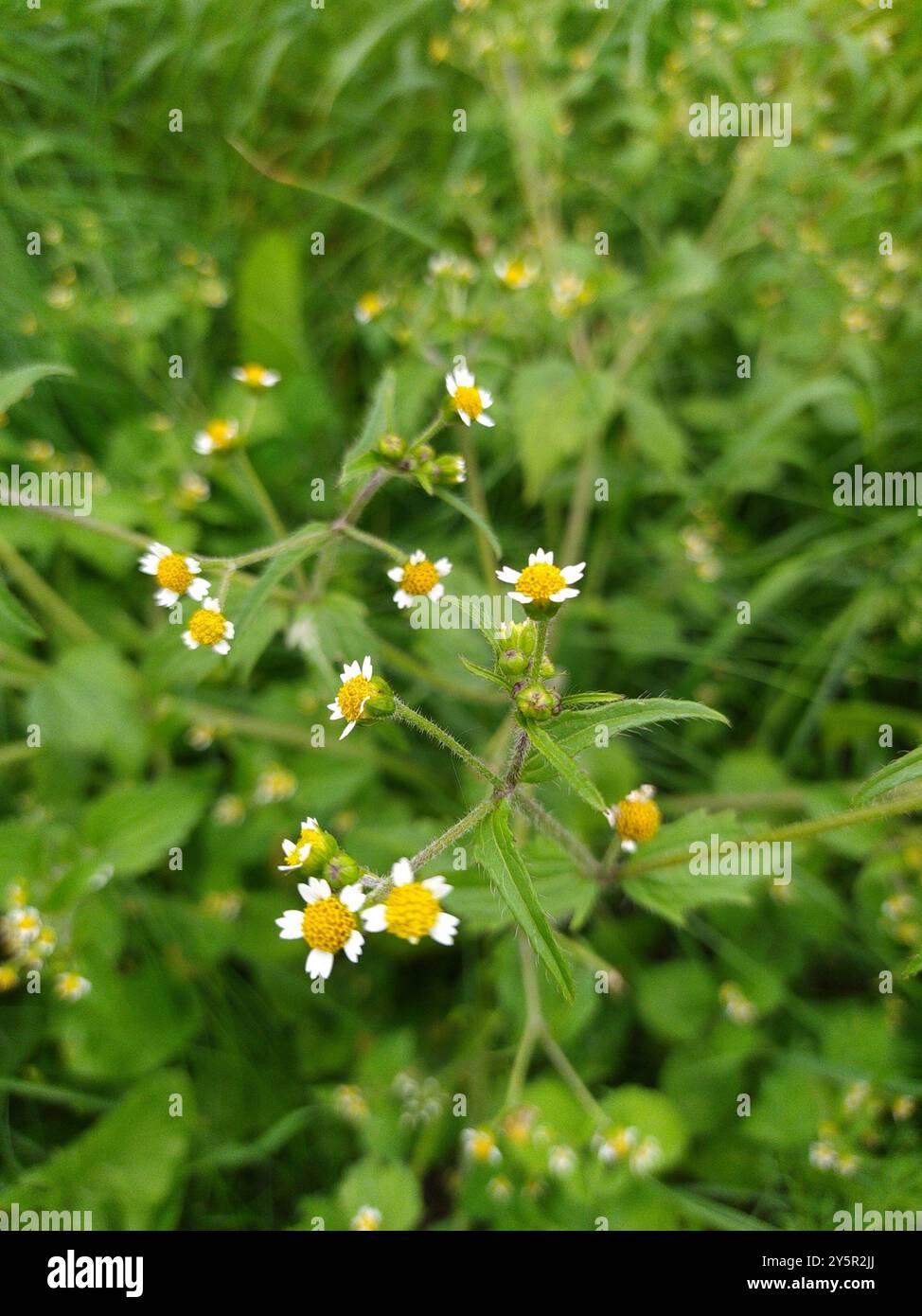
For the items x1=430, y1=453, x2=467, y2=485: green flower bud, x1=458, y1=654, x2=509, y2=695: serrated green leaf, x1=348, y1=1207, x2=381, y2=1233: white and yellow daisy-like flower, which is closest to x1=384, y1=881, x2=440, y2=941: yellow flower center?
x1=458, y1=654, x2=509, y2=695: serrated green leaf

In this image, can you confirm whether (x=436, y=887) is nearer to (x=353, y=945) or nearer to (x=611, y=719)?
(x=353, y=945)

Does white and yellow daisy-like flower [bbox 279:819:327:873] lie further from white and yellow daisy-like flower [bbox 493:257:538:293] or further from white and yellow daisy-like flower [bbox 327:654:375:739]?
white and yellow daisy-like flower [bbox 493:257:538:293]

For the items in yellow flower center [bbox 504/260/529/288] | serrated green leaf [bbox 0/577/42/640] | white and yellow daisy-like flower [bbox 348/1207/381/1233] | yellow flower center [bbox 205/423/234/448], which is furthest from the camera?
yellow flower center [bbox 504/260/529/288]

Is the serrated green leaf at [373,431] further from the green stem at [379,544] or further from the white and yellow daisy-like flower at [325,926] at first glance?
the white and yellow daisy-like flower at [325,926]

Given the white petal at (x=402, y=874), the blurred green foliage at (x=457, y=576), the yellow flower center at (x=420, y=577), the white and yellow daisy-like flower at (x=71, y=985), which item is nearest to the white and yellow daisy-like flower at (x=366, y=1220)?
the blurred green foliage at (x=457, y=576)

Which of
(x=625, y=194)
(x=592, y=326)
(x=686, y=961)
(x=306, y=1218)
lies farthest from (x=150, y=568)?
(x=625, y=194)

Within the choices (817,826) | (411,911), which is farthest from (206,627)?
(817,826)

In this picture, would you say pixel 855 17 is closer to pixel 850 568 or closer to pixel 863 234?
pixel 863 234
